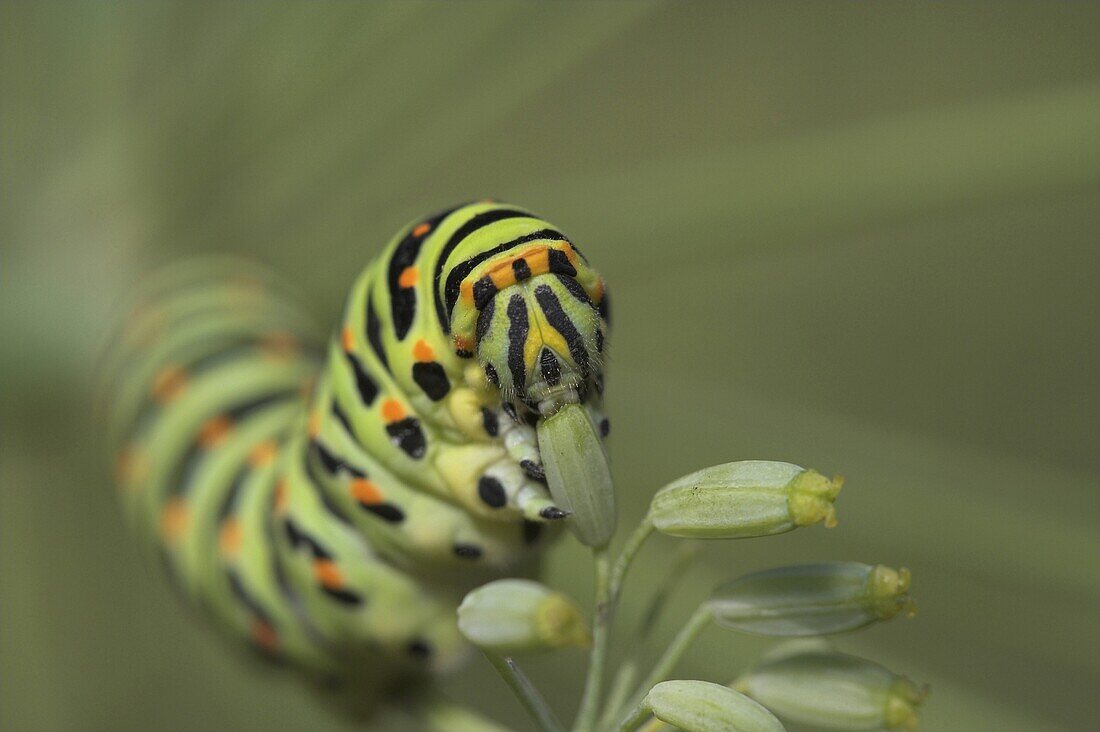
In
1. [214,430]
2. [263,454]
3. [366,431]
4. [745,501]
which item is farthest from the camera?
[214,430]

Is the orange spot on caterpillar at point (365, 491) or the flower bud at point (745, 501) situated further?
the orange spot on caterpillar at point (365, 491)

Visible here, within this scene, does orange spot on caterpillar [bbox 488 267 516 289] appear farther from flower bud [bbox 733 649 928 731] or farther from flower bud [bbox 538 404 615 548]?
flower bud [bbox 733 649 928 731]

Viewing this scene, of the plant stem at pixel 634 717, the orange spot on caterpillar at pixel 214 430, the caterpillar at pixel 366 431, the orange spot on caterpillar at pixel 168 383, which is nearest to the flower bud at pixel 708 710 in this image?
the plant stem at pixel 634 717

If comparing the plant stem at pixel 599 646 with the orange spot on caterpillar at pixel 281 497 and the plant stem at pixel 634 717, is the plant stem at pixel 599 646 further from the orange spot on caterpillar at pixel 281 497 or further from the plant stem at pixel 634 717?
the orange spot on caterpillar at pixel 281 497

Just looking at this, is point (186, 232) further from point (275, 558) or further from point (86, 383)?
point (275, 558)

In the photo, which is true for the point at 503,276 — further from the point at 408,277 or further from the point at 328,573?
the point at 328,573

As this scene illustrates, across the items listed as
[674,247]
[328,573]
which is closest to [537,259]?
[328,573]
